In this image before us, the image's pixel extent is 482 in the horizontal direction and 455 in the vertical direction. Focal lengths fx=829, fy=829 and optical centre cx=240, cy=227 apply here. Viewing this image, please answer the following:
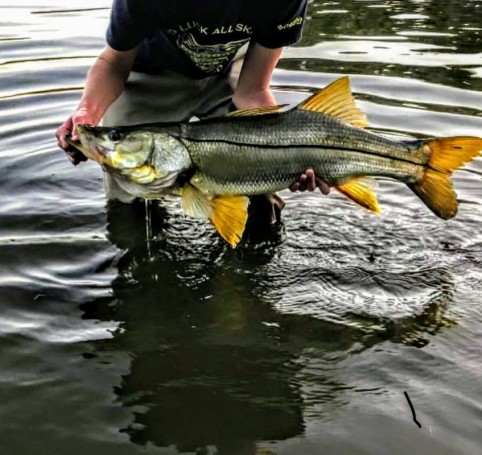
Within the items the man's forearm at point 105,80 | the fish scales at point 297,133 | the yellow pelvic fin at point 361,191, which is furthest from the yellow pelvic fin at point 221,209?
the man's forearm at point 105,80

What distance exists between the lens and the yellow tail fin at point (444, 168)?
3.68 metres

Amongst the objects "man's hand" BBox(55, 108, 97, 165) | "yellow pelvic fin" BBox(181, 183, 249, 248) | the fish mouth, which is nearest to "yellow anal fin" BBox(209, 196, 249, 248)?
"yellow pelvic fin" BBox(181, 183, 249, 248)

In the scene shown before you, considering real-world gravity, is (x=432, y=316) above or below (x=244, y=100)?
below

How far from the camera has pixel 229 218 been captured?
3.65 m

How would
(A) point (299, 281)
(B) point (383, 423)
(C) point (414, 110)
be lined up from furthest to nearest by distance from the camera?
1. (C) point (414, 110)
2. (A) point (299, 281)
3. (B) point (383, 423)

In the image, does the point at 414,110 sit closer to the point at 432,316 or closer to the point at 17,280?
the point at 432,316

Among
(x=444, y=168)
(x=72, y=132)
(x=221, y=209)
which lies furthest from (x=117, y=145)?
(x=444, y=168)

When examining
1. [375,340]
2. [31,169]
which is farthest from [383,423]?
[31,169]

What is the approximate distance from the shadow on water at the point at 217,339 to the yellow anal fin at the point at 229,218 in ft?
1.14

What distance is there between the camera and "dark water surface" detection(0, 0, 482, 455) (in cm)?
286

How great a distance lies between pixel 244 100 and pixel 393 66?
3645mm

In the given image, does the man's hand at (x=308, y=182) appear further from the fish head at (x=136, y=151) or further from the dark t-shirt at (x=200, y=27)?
the dark t-shirt at (x=200, y=27)

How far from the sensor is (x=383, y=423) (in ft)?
9.46

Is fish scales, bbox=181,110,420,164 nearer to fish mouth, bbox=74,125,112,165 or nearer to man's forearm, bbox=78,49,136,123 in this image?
fish mouth, bbox=74,125,112,165
